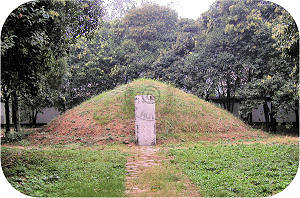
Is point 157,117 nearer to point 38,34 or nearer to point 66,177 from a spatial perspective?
point 66,177

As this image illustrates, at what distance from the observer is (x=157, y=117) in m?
13.5

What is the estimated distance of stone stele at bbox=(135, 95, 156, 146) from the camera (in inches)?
A: 424

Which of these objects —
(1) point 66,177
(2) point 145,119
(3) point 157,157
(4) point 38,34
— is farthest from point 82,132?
(4) point 38,34

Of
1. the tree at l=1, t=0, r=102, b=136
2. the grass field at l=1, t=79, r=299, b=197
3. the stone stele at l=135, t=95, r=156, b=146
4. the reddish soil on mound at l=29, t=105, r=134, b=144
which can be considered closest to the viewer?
the grass field at l=1, t=79, r=299, b=197

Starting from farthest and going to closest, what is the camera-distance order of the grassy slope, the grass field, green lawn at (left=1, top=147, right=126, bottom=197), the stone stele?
the grassy slope, the stone stele, the grass field, green lawn at (left=1, top=147, right=126, bottom=197)

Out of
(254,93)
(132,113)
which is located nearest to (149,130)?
(132,113)

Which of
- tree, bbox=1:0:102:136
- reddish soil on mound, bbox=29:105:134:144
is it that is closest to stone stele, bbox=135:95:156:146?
reddish soil on mound, bbox=29:105:134:144

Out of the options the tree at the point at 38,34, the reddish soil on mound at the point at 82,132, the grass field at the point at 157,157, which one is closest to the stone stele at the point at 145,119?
the grass field at the point at 157,157

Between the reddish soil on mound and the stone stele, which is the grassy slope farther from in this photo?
the stone stele

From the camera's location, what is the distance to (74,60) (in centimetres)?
1472

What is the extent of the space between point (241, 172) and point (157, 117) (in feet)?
27.6

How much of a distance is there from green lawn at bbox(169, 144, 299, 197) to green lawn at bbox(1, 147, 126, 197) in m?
1.63

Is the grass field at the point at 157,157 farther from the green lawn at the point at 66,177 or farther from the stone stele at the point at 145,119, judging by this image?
the stone stele at the point at 145,119

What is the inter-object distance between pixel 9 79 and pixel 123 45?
1030 centimetres
